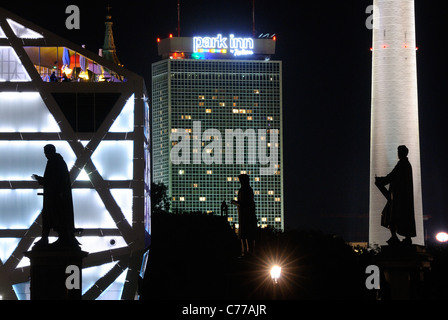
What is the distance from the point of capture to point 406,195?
27.7 meters

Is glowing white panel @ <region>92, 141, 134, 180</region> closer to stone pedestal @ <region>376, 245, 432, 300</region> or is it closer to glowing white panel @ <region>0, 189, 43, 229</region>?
glowing white panel @ <region>0, 189, 43, 229</region>

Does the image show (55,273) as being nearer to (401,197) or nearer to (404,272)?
(404,272)

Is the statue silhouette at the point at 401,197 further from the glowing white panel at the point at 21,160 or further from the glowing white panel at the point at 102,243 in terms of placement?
the glowing white panel at the point at 21,160

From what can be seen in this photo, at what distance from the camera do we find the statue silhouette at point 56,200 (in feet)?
87.6

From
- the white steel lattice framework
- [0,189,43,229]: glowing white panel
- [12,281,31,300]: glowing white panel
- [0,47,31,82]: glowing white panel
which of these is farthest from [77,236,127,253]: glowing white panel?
[0,47,31,82]: glowing white panel

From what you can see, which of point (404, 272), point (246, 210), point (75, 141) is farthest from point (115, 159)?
point (404, 272)

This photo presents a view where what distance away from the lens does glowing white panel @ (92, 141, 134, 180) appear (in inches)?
2208

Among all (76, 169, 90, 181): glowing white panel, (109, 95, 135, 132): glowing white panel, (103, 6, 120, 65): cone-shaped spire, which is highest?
(103, 6, 120, 65): cone-shaped spire

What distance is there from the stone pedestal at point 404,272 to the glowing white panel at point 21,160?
30.8 meters

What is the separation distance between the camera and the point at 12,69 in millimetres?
56625

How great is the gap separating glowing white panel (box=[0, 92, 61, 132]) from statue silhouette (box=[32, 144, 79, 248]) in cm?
2918

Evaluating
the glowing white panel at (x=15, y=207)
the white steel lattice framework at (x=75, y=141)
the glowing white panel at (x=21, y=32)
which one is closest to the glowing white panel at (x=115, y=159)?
the white steel lattice framework at (x=75, y=141)

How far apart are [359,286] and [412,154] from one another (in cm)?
6014
